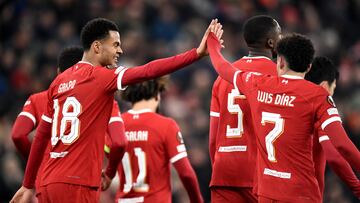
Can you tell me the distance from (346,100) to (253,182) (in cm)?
858

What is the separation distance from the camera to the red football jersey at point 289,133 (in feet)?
28.3

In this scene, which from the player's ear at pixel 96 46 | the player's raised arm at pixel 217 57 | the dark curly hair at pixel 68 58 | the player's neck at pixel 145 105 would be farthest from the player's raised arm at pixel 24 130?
the player's raised arm at pixel 217 57

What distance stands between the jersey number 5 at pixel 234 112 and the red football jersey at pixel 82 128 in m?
1.09

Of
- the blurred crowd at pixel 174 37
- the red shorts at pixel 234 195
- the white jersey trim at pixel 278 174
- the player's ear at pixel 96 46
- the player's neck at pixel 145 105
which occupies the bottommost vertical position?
the red shorts at pixel 234 195

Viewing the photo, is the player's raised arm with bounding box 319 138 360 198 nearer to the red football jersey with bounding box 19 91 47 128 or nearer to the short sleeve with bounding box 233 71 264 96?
the short sleeve with bounding box 233 71 264 96

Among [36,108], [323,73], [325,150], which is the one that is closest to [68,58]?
[36,108]

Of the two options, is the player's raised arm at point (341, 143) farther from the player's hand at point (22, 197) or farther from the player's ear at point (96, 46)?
the player's hand at point (22, 197)

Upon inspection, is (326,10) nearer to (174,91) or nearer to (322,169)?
(174,91)

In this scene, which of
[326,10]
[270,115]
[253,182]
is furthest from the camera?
[326,10]

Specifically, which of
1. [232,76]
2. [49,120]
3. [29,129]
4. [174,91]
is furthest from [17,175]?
[232,76]

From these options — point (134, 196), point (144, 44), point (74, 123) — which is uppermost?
point (144, 44)

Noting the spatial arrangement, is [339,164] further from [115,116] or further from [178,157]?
[115,116]

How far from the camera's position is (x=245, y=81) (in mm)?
8930

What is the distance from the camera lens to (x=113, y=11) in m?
19.8
